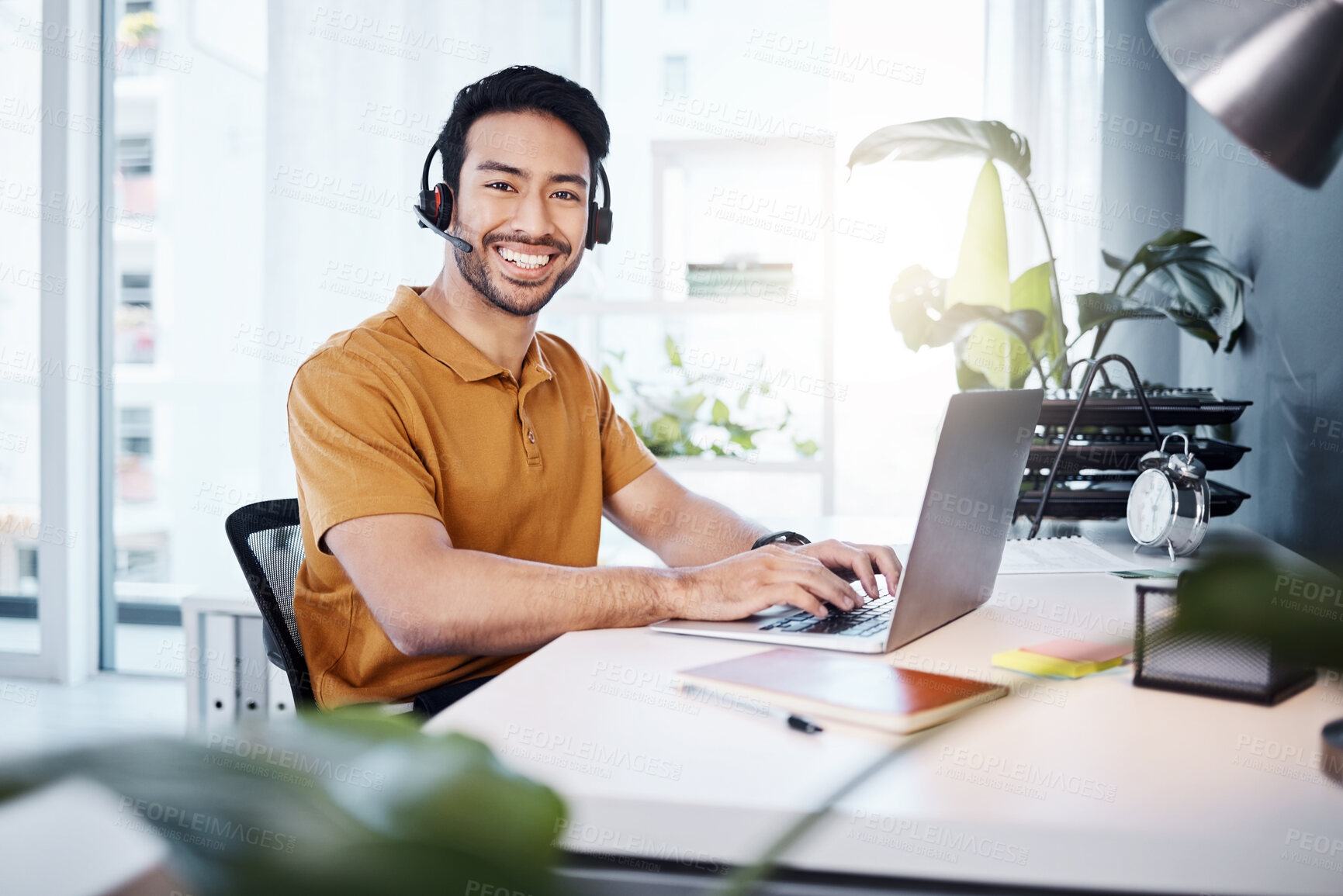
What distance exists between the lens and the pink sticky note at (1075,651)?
33.8 inches

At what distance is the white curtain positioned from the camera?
8.52ft

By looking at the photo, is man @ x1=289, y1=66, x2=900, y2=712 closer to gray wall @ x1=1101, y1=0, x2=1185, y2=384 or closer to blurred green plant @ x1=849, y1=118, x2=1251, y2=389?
blurred green plant @ x1=849, y1=118, x2=1251, y2=389

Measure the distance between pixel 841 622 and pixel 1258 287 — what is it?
1.32 m

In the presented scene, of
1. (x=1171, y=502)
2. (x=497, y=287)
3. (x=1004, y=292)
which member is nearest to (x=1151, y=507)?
(x=1171, y=502)

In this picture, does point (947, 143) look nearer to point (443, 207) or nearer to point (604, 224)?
point (604, 224)

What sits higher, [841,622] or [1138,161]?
[1138,161]

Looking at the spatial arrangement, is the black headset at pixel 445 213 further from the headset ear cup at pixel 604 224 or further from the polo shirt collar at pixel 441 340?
the polo shirt collar at pixel 441 340

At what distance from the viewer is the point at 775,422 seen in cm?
285

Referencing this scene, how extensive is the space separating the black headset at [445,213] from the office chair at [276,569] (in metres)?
0.46

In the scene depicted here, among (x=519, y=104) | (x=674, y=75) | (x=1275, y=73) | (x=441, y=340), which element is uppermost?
(x=674, y=75)

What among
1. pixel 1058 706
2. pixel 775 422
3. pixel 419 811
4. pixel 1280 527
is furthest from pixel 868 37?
pixel 419 811

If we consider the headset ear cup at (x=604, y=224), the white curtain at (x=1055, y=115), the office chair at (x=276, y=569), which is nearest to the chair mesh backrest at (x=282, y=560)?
the office chair at (x=276, y=569)

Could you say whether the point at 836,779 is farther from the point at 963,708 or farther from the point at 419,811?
the point at 419,811

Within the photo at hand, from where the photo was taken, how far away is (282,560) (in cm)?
130
